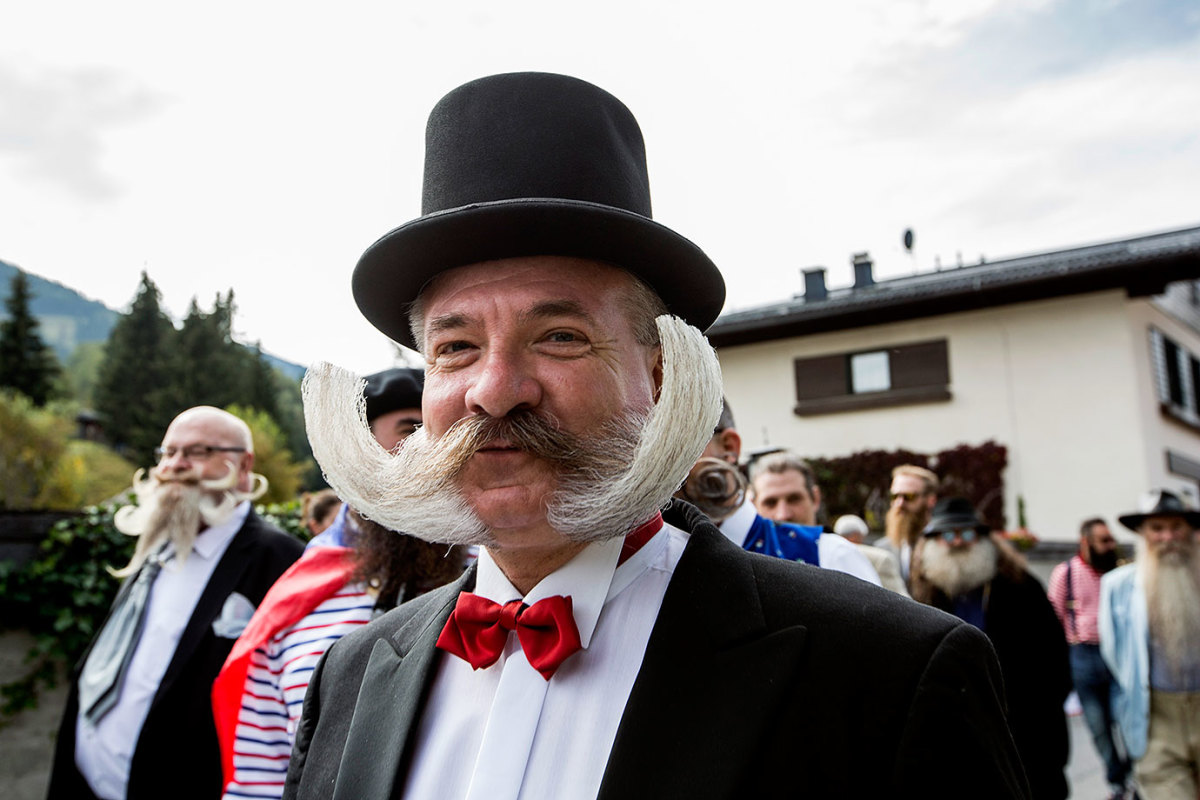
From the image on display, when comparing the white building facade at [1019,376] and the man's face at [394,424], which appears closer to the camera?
the man's face at [394,424]

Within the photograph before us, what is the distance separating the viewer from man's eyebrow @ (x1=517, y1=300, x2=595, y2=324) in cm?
170

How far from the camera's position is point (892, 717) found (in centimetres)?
134

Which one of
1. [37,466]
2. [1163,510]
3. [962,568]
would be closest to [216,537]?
[962,568]

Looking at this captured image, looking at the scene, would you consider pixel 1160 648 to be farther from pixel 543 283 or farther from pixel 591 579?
pixel 543 283

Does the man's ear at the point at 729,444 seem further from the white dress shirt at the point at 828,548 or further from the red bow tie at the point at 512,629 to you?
the red bow tie at the point at 512,629

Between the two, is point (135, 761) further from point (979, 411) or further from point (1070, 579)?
point (979, 411)

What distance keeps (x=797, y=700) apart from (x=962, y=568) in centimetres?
458

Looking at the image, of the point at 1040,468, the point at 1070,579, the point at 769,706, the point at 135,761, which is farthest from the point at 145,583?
the point at 1040,468

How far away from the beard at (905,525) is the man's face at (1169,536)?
1.74 metres

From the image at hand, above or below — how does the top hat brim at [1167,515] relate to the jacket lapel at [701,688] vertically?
above

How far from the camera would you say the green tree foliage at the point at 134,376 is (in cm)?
5141

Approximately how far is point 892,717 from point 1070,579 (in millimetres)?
8270

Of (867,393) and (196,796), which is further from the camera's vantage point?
(867,393)

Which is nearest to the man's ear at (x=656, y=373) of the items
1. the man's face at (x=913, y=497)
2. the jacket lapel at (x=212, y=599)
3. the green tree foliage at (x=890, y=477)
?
the jacket lapel at (x=212, y=599)
